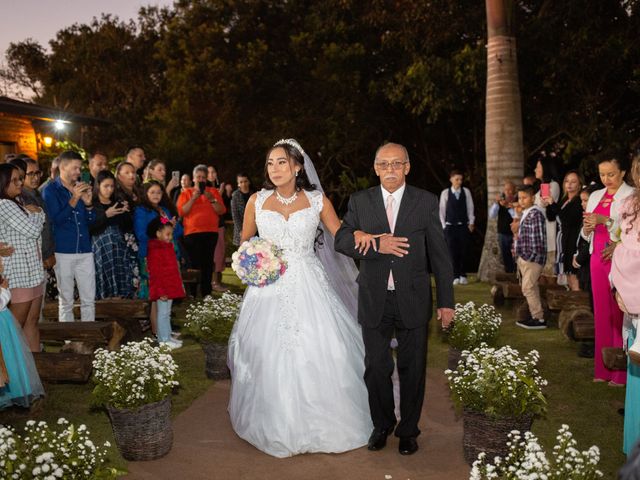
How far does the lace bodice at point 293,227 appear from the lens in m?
5.57

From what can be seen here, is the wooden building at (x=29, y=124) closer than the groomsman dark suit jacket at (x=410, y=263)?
No

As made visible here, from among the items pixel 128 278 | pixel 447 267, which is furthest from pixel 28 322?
pixel 447 267

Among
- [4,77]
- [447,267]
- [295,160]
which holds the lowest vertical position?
[447,267]

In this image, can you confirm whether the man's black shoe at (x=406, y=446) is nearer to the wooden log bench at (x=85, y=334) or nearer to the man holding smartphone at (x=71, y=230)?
the wooden log bench at (x=85, y=334)

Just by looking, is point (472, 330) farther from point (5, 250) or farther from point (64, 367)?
point (5, 250)

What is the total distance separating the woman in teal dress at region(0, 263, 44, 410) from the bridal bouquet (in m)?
2.02

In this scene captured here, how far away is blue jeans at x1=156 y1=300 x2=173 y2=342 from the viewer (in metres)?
8.30

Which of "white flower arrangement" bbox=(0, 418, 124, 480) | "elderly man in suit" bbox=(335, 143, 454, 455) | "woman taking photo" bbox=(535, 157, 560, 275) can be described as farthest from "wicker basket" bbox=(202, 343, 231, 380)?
"woman taking photo" bbox=(535, 157, 560, 275)

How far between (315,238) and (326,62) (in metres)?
17.1

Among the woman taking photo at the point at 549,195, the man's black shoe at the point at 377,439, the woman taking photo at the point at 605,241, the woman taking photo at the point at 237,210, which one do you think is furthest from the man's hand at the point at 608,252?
the woman taking photo at the point at 237,210

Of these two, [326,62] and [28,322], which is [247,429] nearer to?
[28,322]

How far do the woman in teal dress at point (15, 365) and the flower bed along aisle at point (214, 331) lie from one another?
5.97 ft

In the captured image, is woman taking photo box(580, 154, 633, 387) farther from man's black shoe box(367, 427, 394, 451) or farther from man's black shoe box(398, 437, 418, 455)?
man's black shoe box(367, 427, 394, 451)

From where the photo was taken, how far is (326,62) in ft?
71.7
